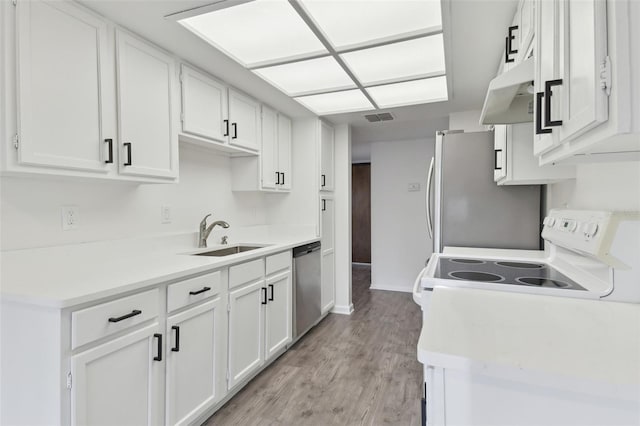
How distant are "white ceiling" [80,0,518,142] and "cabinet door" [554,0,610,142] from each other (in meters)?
0.84

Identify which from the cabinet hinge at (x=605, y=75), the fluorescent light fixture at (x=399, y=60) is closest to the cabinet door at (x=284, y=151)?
the fluorescent light fixture at (x=399, y=60)

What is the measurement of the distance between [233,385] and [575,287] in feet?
6.20

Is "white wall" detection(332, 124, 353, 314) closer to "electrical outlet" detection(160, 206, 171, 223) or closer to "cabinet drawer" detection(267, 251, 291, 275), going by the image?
"cabinet drawer" detection(267, 251, 291, 275)

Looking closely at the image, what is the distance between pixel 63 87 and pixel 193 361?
1.46 meters

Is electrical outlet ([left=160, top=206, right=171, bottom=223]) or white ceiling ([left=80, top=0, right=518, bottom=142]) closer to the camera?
white ceiling ([left=80, top=0, right=518, bottom=142])

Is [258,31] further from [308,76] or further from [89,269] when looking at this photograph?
[89,269]

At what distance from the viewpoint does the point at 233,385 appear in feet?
6.88

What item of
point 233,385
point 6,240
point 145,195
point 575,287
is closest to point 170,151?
point 145,195

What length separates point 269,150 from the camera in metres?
3.19

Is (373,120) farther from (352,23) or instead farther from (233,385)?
(233,385)

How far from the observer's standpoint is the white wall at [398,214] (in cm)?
485

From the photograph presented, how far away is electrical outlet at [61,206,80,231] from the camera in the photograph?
1.74 meters

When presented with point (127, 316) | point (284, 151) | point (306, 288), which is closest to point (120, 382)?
point (127, 316)

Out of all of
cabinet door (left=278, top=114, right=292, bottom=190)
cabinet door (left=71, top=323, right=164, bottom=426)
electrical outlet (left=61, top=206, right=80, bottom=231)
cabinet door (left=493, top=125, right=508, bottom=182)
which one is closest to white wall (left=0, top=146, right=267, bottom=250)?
electrical outlet (left=61, top=206, right=80, bottom=231)
